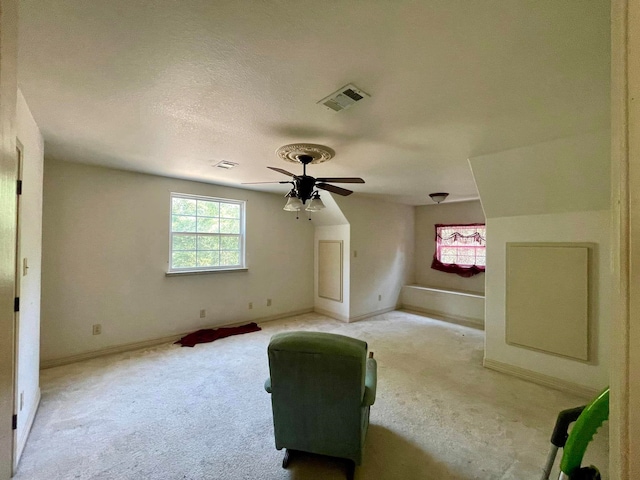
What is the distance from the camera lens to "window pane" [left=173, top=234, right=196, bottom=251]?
3.96 meters

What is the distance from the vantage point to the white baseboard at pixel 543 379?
2.56m

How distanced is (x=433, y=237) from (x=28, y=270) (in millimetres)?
6205

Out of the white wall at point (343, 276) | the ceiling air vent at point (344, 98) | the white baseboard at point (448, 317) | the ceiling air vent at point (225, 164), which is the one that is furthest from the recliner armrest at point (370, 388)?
Result: the white baseboard at point (448, 317)

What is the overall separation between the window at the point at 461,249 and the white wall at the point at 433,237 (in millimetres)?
115

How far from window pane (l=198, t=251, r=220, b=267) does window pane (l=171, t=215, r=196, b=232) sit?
411 mm

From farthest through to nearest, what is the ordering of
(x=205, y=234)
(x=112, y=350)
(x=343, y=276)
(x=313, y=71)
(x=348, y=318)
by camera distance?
(x=343, y=276) → (x=348, y=318) → (x=205, y=234) → (x=112, y=350) → (x=313, y=71)

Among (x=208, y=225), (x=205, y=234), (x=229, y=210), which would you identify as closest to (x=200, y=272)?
(x=205, y=234)

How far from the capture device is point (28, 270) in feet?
6.73

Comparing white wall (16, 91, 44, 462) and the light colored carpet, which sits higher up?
white wall (16, 91, 44, 462)

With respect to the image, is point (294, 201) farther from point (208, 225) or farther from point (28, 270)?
point (208, 225)

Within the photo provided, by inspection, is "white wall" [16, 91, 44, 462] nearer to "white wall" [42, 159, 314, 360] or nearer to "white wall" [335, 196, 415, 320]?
"white wall" [42, 159, 314, 360]

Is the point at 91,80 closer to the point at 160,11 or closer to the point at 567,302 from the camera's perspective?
the point at 160,11

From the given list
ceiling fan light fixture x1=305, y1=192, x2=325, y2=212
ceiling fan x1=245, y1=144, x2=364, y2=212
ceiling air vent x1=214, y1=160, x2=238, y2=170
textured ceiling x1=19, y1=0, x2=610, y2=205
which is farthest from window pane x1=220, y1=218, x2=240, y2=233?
ceiling fan light fixture x1=305, y1=192, x2=325, y2=212

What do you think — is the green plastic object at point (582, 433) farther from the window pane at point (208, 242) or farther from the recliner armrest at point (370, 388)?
the window pane at point (208, 242)
